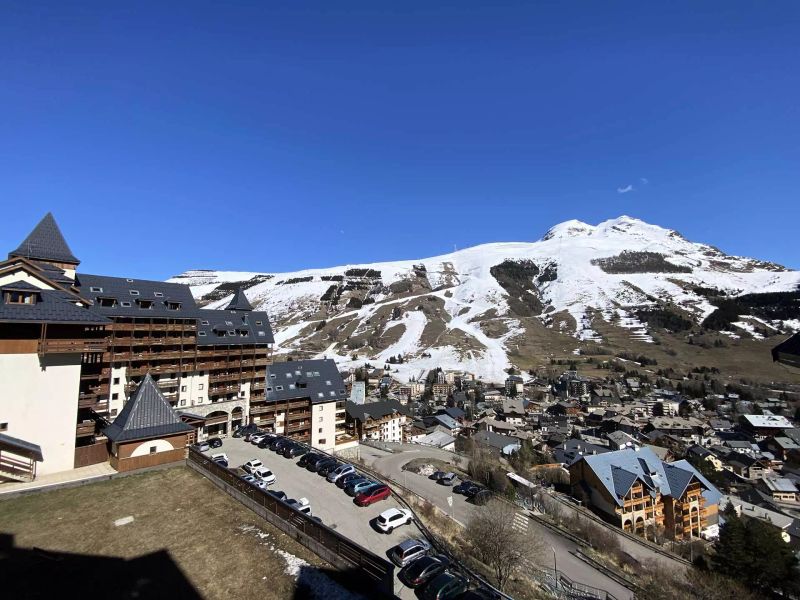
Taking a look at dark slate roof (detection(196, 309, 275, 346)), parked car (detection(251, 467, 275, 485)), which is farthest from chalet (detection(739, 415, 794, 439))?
parked car (detection(251, 467, 275, 485))

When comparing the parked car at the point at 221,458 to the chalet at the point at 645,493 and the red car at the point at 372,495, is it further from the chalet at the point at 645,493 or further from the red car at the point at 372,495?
the chalet at the point at 645,493

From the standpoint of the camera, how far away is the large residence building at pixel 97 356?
83.4 feet

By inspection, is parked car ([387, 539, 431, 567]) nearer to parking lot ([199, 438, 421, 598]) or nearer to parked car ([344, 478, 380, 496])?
parking lot ([199, 438, 421, 598])

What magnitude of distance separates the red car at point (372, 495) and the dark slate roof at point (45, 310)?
21.7 metres

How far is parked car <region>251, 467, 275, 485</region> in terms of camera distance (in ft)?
99.9

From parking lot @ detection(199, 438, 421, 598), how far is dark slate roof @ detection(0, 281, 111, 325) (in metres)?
17.5

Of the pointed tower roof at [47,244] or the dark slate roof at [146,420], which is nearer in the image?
the dark slate roof at [146,420]

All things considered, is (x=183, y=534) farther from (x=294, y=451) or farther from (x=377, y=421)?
(x=377, y=421)

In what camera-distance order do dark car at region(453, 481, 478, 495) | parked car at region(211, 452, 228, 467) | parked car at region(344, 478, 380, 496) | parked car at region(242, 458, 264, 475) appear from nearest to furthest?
parked car at region(344, 478, 380, 496) < parked car at region(242, 458, 264, 475) < parked car at region(211, 452, 228, 467) < dark car at region(453, 481, 478, 495)

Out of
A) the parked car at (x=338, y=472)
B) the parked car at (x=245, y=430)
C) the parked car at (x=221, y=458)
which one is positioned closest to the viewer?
the parked car at (x=338, y=472)

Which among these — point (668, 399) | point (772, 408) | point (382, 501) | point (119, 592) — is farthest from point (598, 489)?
point (772, 408)

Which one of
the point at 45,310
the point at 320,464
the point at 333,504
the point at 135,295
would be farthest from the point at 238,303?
the point at 333,504

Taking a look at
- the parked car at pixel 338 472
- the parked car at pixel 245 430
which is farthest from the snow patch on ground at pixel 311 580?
the parked car at pixel 245 430

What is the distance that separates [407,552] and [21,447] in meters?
22.9
